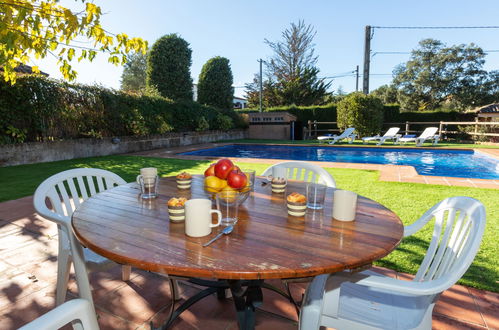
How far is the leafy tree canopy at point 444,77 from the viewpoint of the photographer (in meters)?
22.8

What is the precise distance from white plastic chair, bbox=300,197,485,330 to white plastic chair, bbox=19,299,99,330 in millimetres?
700

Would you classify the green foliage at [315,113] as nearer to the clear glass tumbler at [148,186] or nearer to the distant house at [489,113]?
the distant house at [489,113]

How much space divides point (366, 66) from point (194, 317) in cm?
1643

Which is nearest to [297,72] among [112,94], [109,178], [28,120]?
[112,94]

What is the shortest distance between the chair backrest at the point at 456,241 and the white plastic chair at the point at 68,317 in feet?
3.56

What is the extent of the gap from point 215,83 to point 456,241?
16281 millimetres

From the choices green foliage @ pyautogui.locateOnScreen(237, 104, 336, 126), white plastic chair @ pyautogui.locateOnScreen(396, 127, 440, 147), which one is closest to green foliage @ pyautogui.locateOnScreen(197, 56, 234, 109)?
green foliage @ pyautogui.locateOnScreen(237, 104, 336, 126)

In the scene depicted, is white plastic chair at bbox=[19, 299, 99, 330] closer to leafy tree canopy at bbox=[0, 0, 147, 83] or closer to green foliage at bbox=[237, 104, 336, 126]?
leafy tree canopy at bbox=[0, 0, 147, 83]

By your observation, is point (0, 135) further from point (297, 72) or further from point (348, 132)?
point (297, 72)

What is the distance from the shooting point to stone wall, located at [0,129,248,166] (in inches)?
257

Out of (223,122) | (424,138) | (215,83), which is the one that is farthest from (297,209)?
(215,83)

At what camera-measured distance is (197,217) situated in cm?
100

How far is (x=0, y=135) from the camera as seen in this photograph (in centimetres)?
626

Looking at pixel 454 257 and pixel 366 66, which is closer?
pixel 454 257
